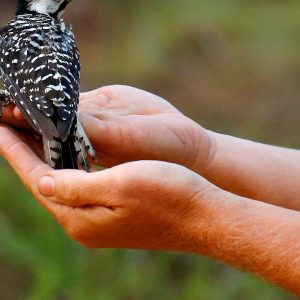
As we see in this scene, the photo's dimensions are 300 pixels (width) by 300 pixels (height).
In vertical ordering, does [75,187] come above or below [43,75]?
below

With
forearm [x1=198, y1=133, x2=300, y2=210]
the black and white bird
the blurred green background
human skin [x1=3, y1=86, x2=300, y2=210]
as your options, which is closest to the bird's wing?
the black and white bird

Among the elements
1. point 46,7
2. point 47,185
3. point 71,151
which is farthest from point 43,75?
point 46,7

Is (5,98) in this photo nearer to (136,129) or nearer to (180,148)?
(136,129)

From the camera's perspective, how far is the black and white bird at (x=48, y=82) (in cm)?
480

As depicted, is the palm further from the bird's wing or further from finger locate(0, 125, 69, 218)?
finger locate(0, 125, 69, 218)

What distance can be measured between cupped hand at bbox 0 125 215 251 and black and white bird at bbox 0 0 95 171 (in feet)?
0.66

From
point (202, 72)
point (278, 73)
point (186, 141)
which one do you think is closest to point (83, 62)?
point (202, 72)

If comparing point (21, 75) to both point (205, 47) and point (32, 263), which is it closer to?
point (32, 263)

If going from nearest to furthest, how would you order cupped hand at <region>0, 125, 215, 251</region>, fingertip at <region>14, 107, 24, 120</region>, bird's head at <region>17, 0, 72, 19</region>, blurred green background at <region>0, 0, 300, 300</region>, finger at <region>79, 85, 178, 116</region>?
cupped hand at <region>0, 125, 215, 251</region>, fingertip at <region>14, 107, 24, 120</region>, finger at <region>79, 85, 178, 116</region>, bird's head at <region>17, 0, 72, 19</region>, blurred green background at <region>0, 0, 300, 300</region>

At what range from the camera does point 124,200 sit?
4.34 m

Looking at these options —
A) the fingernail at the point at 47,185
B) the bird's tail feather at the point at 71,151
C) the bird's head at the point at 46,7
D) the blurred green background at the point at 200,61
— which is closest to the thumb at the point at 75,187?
the fingernail at the point at 47,185

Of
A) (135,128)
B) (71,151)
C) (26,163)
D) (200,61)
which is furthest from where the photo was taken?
(200,61)

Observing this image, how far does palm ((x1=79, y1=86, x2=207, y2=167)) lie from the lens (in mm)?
5062

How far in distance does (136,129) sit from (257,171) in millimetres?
568
